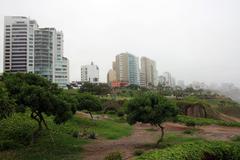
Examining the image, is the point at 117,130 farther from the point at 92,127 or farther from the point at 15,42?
the point at 15,42

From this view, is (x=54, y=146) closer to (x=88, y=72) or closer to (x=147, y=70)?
(x=147, y=70)

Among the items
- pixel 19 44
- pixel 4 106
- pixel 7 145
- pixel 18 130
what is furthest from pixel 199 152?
pixel 19 44

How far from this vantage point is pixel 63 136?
27.2 metres

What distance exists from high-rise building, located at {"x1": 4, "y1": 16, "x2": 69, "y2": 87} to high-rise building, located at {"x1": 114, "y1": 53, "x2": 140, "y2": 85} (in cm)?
4111

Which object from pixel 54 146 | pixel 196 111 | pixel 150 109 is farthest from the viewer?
pixel 196 111

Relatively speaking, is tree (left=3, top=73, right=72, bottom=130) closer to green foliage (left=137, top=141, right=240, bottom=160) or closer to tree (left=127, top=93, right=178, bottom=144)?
tree (left=127, top=93, right=178, bottom=144)

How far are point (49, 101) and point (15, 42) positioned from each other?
86873 millimetres

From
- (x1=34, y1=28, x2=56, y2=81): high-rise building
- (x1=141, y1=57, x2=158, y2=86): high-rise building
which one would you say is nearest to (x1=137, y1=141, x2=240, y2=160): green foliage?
(x1=34, y1=28, x2=56, y2=81): high-rise building

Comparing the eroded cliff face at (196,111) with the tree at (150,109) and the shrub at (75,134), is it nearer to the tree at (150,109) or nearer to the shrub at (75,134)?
the tree at (150,109)

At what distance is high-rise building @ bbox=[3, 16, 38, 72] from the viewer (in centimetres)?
9956

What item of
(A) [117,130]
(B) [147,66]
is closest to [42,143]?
(A) [117,130]

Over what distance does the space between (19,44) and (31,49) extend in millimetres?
4053

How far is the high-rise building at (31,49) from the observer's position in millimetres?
99938

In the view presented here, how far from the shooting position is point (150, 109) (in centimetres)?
2444
